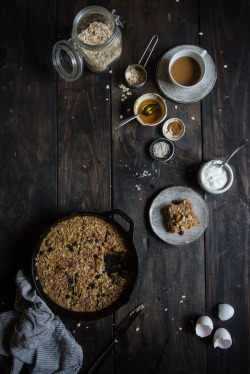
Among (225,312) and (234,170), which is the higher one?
(234,170)

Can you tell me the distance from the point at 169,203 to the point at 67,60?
0.93 metres

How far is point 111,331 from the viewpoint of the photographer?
70.7 inches

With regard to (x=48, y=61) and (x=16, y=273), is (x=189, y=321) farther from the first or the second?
(x=48, y=61)

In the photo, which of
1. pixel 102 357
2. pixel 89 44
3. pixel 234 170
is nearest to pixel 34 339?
pixel 102 357

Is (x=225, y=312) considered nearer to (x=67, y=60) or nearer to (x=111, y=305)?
(x=111, y=305)

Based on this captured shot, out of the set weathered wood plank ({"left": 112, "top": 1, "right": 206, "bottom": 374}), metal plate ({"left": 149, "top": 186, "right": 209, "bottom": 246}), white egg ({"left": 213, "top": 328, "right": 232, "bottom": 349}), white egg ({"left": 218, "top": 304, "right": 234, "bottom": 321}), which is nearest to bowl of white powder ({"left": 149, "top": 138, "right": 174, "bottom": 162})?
weathered wood plank ({"left": 112, "top": 1, "right": 206, "bottom": 374})

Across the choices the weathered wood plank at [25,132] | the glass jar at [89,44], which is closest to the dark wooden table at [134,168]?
the weathered wood plank at [25,132]

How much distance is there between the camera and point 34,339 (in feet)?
5.41

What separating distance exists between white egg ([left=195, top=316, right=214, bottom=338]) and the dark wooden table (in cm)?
6

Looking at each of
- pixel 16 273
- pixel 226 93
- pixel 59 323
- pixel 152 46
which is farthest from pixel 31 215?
pixel 226 93

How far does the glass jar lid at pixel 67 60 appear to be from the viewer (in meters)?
1.71

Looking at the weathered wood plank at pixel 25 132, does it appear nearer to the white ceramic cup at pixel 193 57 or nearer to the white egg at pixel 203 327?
the white ceramic cup at pixel 193 57

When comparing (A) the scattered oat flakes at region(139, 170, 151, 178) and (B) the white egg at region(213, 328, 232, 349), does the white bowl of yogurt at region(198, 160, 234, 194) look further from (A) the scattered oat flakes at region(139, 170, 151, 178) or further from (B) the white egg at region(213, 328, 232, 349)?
(B) the white egg at region(213, 328, 232, 349)

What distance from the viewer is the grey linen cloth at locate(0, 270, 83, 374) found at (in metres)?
1.64
